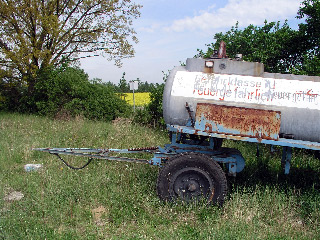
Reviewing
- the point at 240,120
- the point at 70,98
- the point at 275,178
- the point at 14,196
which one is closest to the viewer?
the point at 240,120

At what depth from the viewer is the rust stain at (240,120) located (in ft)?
15.8

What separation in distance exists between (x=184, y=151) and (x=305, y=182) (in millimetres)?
2471

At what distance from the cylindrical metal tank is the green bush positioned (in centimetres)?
962

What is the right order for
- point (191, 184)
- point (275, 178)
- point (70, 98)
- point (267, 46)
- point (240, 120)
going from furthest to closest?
point (70, 98) < point (267, 46) < point (275, 178) < point (191, 184) < point (240, 120)

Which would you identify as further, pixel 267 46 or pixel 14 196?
pixel 267 46

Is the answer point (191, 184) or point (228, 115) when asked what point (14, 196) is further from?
point (228, 115)

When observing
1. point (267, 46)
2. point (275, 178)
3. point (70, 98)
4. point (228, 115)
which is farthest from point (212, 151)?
point (70, 98)

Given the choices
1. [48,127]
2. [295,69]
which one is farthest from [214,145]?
[48,127]

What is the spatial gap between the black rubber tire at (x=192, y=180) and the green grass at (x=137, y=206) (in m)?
0.17

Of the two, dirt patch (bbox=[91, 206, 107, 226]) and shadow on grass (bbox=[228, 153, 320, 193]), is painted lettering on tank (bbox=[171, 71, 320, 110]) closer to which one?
shadow on grass (bbox=[228, 153, 320, 193])

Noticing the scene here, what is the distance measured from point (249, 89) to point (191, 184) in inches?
66.5

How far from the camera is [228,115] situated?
4.90 m

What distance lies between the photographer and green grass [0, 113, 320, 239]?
4.34 meters

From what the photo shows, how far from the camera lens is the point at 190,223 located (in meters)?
4.55
